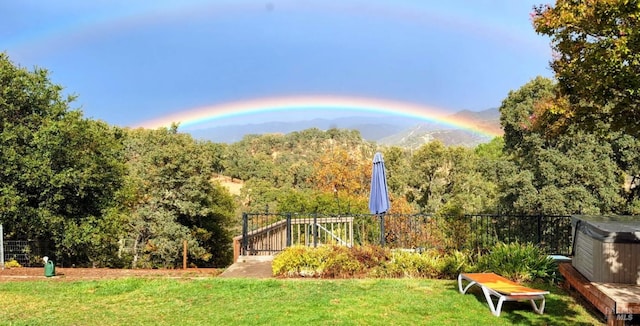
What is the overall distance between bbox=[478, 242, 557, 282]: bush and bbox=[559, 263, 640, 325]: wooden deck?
1082 mm

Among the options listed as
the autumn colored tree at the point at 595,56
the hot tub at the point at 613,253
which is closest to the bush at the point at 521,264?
the hot tub at the point at 613,253

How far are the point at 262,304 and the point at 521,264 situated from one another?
185 inches

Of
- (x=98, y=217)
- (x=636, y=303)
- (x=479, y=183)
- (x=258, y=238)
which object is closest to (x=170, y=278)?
(x=258, y=238)

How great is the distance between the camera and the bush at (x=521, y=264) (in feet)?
25.5

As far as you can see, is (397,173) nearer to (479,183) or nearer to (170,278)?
(479,183)

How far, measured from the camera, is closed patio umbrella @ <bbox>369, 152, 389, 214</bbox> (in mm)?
11527

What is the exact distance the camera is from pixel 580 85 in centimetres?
607

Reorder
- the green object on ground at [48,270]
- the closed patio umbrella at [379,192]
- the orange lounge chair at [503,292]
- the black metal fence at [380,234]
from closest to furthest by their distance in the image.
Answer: the orange lounge chair at [503,292], the green object on ground at [48,270], the black metal fence at [380,234], the closed patio umbrella at [379,192]

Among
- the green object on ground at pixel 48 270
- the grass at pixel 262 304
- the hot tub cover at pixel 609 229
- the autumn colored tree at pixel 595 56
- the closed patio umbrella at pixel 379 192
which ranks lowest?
the grass at pixel 262 304

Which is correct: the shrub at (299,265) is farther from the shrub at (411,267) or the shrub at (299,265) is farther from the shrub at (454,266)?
the shrub at (454,266)

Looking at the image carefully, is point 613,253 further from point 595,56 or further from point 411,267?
point 411,267

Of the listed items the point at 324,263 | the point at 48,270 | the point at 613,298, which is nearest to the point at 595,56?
the point at 613,298

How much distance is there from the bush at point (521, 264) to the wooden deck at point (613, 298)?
3.55 ft

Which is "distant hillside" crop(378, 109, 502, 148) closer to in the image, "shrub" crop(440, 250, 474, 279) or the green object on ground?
"shrub" crop(440, 250, 474, 279)
